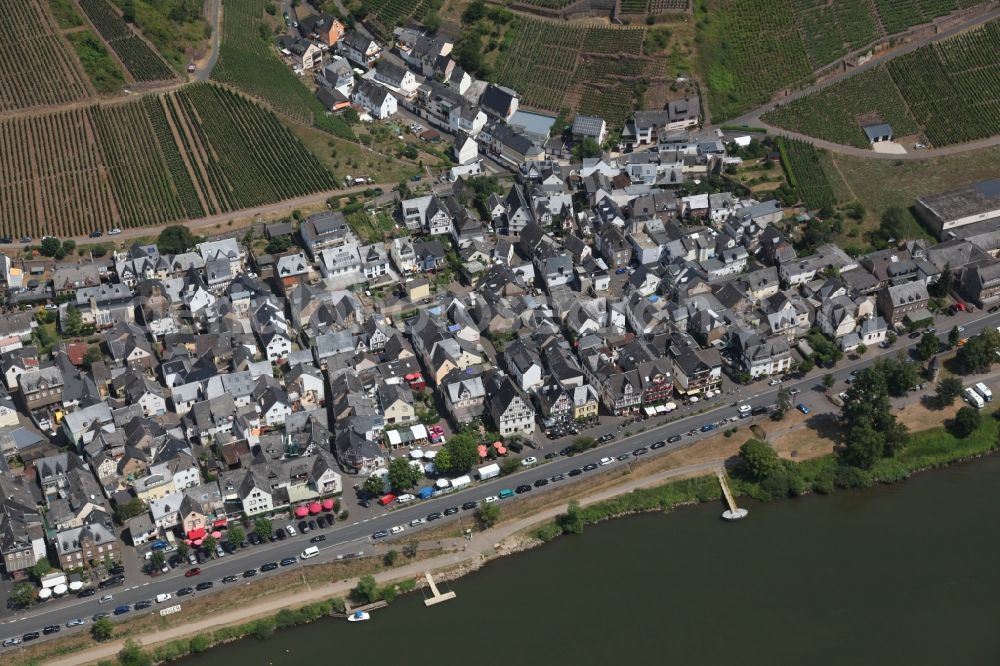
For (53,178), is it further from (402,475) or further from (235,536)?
(402,475)

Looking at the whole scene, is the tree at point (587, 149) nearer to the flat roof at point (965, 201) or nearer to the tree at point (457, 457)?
the flat roof at point (965, 201)

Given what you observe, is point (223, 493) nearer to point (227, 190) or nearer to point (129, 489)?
point (129, 489)

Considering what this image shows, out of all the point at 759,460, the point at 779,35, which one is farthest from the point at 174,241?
the point at 779,35

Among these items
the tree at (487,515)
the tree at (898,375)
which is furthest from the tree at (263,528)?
the tree at (898,375)

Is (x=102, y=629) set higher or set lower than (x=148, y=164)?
lower

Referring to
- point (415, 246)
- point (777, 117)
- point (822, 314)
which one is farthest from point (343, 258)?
point (777, 117)

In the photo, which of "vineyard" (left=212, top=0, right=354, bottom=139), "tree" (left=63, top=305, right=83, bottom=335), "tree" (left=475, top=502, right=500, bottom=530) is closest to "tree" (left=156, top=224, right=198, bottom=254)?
"tree" (left=63, top=305, right=83, bottom=335)
